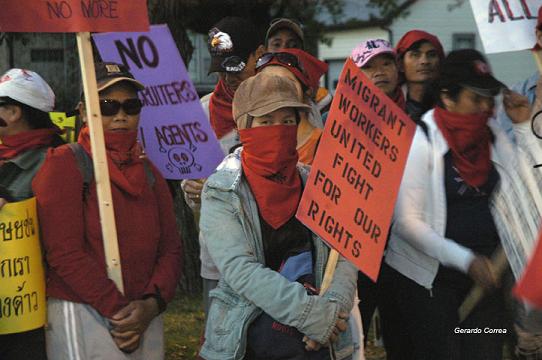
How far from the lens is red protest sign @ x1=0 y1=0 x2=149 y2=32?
4.70 meters

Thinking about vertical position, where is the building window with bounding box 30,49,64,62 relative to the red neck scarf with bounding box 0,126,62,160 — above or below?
below

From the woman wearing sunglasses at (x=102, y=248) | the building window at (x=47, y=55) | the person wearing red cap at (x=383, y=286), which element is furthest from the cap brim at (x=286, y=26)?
the building window at (x=47, y=55)

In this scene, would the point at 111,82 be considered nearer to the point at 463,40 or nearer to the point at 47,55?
the point at 47,55

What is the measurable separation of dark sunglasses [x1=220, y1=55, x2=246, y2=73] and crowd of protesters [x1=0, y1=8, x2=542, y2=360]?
0.41 meters

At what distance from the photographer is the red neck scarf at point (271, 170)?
4.33 metres

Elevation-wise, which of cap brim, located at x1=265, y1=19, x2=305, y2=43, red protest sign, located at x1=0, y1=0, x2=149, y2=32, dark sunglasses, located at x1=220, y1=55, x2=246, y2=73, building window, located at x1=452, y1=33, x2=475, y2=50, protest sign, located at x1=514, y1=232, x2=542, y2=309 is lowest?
building window, located at x1=452, y1=33, x2=475, y2=50

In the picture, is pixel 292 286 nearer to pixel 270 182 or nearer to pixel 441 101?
pixel 270 182

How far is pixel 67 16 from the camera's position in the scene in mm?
4785

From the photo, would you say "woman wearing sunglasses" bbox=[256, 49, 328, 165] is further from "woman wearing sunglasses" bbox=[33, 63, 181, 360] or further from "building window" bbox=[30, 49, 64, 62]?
"building window" bbox=[30, 49, 64, 62]

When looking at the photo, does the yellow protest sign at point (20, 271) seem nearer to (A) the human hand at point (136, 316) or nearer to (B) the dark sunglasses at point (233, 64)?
(A) the human hand at point (136, 316)

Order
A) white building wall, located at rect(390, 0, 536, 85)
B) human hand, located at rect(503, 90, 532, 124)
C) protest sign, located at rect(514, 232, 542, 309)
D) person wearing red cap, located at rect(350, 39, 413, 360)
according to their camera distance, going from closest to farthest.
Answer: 1. protest sign, located at rect(514, 232, 542, 309)
2. human hand, located at rect(503, 90, 532, 124)
3. person wearing red cap, located at rect(350, 39, 413, 360)
4. white building wall, located at rect(390, 0, 536, 85)

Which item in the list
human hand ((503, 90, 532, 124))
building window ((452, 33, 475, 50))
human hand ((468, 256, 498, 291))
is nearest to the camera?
human hand ((468, 256, 498, 291))

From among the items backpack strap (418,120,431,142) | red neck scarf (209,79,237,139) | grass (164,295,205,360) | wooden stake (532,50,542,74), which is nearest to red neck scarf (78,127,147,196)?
red neck scarf (209,79,237,139)

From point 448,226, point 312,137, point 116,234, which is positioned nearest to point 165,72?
point 312,137
